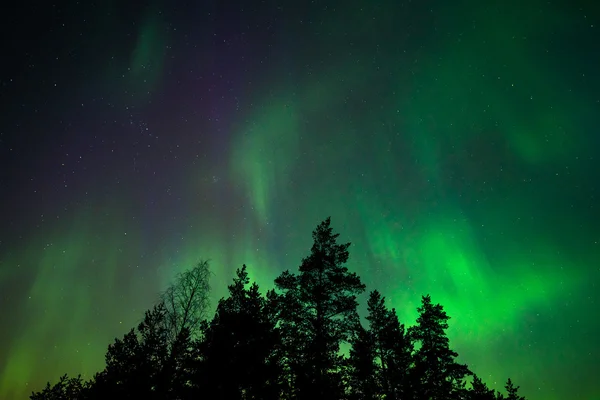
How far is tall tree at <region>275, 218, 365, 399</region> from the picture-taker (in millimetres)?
13260

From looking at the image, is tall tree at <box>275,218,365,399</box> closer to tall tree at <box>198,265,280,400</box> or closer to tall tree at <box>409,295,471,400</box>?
tall tree at <box>198,265,280,400</box>

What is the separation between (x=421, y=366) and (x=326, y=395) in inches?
468

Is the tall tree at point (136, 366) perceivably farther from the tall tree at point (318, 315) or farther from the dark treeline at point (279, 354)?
the tall tree at point (318, 315)

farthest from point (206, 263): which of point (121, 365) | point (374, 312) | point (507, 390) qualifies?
point (507, 390)

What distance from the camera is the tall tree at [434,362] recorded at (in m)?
20.6

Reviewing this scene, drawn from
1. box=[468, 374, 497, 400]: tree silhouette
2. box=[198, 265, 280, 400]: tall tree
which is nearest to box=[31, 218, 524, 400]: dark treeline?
box=[198, 265, 280, 400]: tall tree

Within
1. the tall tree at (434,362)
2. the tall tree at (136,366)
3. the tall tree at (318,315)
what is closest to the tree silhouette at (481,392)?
the tall tree at (434,362)

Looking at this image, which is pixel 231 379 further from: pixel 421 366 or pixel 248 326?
pixel 421 366

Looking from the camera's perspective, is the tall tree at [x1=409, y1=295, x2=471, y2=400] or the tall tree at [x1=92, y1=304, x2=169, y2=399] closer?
the tall tree at [x1=92, y1=304, x2=169, y2=399]

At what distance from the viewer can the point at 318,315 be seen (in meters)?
16.3

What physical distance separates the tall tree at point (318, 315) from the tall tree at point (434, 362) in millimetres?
9073

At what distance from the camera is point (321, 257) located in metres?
18.3

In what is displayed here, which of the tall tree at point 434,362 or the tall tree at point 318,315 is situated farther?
the tall tree at point 434,362

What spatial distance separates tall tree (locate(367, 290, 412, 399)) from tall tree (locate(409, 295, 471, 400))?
83 centimetres
